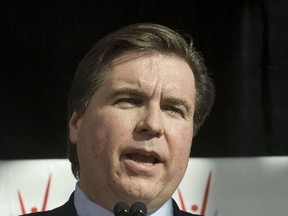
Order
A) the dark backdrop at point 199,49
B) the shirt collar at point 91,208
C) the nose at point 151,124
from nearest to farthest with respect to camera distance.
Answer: the nose at point 151,124 < the shirt collar at point 91,208 < the dark backdrop at point 199,49

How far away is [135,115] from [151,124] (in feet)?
0.18

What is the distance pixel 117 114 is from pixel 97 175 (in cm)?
15

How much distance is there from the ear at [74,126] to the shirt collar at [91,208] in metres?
0.12

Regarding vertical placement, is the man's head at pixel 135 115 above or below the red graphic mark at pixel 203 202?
above

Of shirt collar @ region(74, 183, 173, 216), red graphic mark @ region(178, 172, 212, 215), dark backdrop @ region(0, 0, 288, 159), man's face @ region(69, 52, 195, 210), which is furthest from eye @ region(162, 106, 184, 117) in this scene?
dark backdrop @ region(0, 0, 288, 159)

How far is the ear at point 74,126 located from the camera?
1.69 m

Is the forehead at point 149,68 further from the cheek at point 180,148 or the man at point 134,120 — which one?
the cheek at point 180,148

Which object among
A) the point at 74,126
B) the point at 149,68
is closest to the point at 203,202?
the point at 74,126

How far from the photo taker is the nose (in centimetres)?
149

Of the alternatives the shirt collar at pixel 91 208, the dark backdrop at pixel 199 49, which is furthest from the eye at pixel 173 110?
the dark backdrop at pixel 199 49

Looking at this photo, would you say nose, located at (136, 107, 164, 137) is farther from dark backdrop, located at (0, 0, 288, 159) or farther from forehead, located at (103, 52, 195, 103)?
dark backdrop, located at (0, 0, 288, 159)

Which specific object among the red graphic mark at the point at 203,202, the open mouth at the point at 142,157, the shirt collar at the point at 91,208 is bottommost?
the red graphic mark at the point at 203,202

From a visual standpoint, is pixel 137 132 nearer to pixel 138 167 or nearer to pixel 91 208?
pixel 138 167

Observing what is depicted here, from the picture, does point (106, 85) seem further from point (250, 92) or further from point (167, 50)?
point (250, 92)
